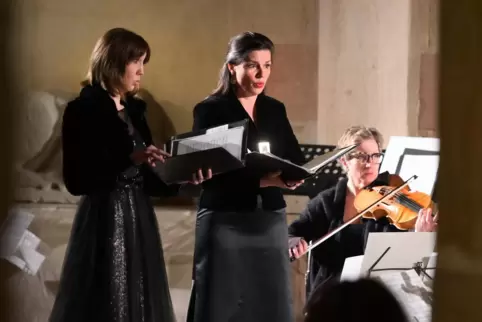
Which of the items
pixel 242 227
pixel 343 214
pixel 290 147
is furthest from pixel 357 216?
pixel 242 227

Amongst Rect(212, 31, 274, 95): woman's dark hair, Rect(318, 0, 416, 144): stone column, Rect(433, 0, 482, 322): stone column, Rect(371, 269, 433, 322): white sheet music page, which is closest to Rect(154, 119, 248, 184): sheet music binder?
Rect(212, 31, 274, 95): woman's dark hair

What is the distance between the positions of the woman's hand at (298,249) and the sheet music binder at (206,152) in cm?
53

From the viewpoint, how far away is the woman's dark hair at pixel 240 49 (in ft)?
6.89

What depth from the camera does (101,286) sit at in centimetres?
194

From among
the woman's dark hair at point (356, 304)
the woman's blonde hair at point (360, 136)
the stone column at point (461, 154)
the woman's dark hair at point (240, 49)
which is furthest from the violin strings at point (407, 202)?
the woman's dark hair at point (356, 304)

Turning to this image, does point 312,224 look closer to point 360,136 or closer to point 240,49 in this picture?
point 360,136

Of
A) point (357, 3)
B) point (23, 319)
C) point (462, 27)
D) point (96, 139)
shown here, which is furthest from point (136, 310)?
point (357, 3)

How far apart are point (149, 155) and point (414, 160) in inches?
37.1

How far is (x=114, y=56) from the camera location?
2.00 metres

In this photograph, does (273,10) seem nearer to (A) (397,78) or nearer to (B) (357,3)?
(B) (357,3)

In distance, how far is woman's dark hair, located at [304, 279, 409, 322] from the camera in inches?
43.6

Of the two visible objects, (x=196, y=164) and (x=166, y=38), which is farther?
(x=166, y=38)

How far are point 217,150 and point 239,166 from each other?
0.27 ft

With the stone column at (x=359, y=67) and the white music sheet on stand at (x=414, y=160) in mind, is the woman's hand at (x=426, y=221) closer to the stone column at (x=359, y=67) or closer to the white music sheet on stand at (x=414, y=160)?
the white music sheet on stand at (x=414, y=160)
